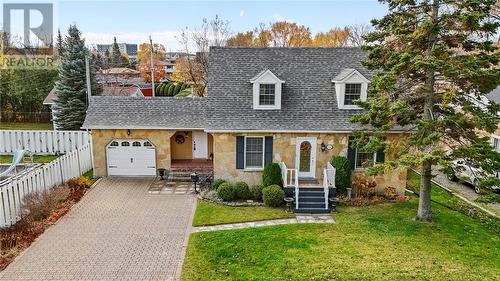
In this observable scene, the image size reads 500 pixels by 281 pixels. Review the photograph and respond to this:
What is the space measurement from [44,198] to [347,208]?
13.1 m

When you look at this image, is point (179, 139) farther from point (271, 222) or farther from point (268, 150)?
point (271, 222)

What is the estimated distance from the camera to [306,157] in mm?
18734

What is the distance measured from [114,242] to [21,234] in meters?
3.40

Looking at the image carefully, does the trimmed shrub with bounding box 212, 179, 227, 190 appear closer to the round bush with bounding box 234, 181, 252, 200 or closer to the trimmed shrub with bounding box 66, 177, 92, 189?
the round bush with bounding box 234, 181, 252, 200

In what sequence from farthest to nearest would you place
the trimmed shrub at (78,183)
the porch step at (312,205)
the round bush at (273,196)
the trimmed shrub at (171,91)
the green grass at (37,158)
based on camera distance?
the trimmed shrub at (171,91) < the green grass at (37,158) < the trimmed shrub at (78,183) < the round bush at (273,196) < the porch step at (312,205)

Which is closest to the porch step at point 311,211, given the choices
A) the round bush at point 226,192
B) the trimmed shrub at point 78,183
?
the round bush at point 226,192

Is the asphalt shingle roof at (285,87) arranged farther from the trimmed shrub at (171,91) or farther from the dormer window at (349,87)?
the trimmed shrub at (171,91)

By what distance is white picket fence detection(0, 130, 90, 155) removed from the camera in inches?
1009

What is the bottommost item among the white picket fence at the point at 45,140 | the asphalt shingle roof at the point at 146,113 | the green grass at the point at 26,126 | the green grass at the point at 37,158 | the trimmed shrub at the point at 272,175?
the green grass at the point at 37,158

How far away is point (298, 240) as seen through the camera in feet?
43.6

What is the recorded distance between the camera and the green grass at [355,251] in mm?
11023

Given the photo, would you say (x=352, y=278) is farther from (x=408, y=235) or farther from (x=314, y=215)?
(x=314, y=215)

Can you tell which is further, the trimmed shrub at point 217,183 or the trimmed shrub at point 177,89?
the trimmed shrub at point 177,89

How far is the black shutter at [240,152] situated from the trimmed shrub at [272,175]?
4.19 ft
